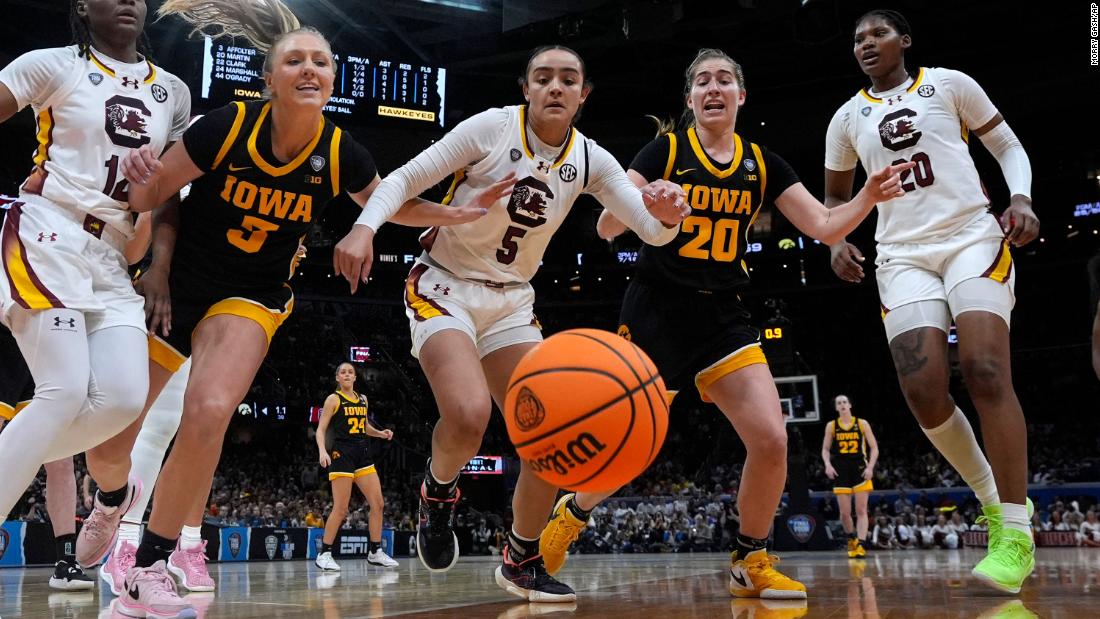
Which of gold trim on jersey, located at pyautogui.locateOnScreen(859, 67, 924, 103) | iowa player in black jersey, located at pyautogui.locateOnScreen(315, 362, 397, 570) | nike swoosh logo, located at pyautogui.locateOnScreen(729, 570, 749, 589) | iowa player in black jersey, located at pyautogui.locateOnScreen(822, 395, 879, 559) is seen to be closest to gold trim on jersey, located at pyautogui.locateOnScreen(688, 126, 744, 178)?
gold trim on jersey, located at pyautogui.locateOnScreen(859, 67, 924, 103)

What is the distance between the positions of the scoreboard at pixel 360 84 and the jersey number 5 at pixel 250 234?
1285 cm

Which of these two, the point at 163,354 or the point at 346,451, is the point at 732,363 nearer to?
the point at 163,354

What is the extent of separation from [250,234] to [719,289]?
2.16m

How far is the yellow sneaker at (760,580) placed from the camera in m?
4.00

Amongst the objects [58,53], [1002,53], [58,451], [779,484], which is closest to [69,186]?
[58,53]

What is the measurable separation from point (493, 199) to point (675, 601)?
1.84 meters

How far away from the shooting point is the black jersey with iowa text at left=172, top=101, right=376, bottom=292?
3.72m

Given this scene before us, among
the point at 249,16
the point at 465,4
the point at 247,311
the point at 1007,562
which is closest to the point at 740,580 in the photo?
the point at 1007,562

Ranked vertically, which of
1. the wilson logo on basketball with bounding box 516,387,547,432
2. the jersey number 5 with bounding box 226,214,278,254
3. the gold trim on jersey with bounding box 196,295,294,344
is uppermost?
the jersey number 5 with bounding box 226,214,278,254

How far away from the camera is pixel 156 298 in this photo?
3627mm

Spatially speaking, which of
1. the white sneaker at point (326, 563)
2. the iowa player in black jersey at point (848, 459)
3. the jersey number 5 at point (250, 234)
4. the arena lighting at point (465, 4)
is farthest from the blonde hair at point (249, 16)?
the arena lighting at point (465, 4)

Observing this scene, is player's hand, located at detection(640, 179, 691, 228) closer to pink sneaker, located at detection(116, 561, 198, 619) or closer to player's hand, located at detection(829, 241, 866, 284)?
player's hand, located at detection(829, 241, 866, 284)

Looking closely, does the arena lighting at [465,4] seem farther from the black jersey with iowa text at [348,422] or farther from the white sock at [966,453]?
the white sock at [966,453]

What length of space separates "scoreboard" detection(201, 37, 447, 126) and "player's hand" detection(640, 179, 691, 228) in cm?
1338
